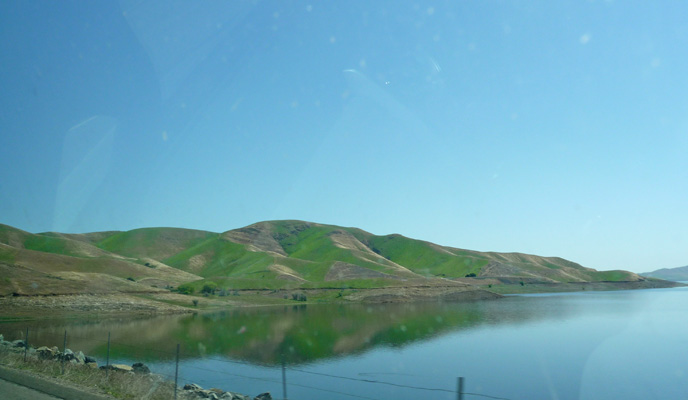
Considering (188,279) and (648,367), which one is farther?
(188,279)

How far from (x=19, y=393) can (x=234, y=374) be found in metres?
A: 17.9

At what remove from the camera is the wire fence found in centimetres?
2962

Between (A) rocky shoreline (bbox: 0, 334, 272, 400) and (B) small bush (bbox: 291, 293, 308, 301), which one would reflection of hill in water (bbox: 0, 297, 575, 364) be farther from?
(B) small bush (bbox: 291, 293, 308, 301)

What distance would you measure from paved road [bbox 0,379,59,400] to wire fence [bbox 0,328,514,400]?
5.55 m

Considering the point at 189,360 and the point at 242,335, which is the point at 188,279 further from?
the point at 189,360

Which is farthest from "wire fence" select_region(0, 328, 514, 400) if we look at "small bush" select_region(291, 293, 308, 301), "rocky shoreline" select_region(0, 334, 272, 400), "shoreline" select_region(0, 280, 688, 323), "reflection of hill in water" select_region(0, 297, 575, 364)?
"small bush" select_region(291, 293, 308, 301)

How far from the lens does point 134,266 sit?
161500 mm

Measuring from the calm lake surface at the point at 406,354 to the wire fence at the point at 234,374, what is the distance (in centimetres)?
10

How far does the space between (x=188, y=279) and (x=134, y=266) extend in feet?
71.9

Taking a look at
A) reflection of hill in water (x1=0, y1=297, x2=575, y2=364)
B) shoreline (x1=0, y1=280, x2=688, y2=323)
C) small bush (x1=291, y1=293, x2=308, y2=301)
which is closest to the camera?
reflection of hill in water (x1=0, y1=297, x2=575, y2=364)

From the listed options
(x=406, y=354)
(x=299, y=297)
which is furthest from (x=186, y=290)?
(x=406, y=354)

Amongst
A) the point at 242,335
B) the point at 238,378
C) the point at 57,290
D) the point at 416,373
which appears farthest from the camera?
the point at 57,290

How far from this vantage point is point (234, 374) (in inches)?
1383

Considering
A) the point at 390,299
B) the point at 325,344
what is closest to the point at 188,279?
the point at 390,299
